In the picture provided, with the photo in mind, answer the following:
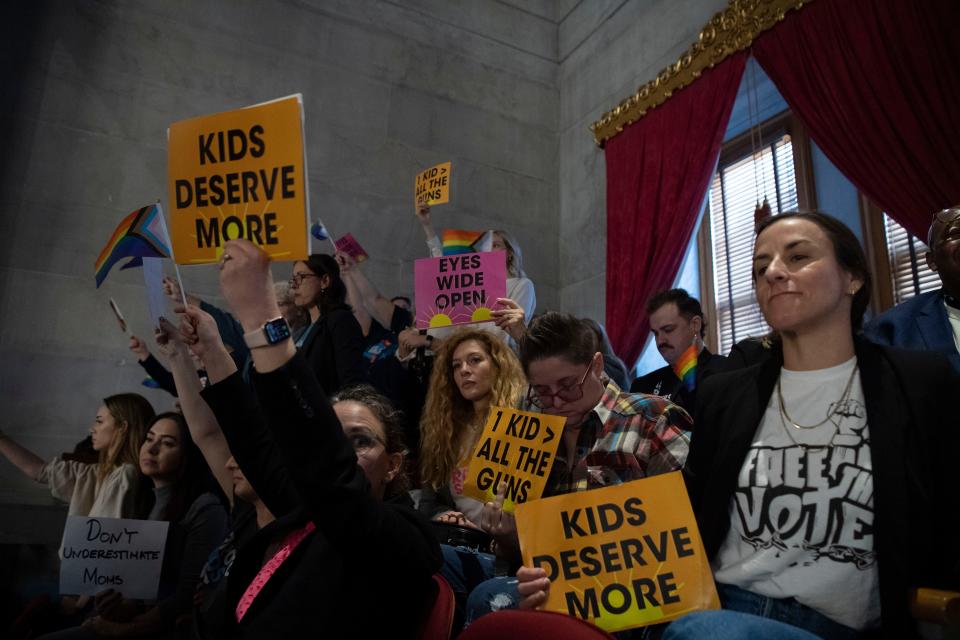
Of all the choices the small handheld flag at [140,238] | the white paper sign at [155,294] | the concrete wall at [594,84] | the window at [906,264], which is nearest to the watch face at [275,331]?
the white paper sign at [155,294]

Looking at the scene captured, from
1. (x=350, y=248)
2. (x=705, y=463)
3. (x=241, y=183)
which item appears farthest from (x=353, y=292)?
(x=705, y=463)

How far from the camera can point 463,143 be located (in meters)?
6.34

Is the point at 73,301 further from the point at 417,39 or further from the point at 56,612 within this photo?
the point at 417,39

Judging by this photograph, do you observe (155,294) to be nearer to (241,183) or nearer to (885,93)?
(241,183)

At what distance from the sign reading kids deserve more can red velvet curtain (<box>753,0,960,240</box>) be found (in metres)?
3.17

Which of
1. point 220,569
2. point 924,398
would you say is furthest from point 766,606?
point 220,569

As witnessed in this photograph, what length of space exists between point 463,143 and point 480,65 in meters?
0.84

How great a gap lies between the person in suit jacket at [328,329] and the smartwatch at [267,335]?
1.77m

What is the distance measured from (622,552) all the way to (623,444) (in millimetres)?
489

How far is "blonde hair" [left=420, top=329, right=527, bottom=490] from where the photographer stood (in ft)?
9.13

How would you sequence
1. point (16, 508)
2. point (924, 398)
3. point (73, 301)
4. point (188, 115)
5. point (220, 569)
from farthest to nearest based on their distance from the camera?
1. point (188, 115)
2. point (73, 301)
3. point (16, 508)
4. point (220, 569)
5. point (924, 398)

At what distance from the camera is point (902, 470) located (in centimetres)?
123

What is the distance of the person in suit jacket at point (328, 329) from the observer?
3.25 meters

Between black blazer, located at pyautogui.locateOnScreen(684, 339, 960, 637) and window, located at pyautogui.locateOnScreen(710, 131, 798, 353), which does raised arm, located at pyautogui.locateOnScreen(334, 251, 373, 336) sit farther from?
window, located at pyautogui.locateOnScreen(710, 131, 798, 353)
